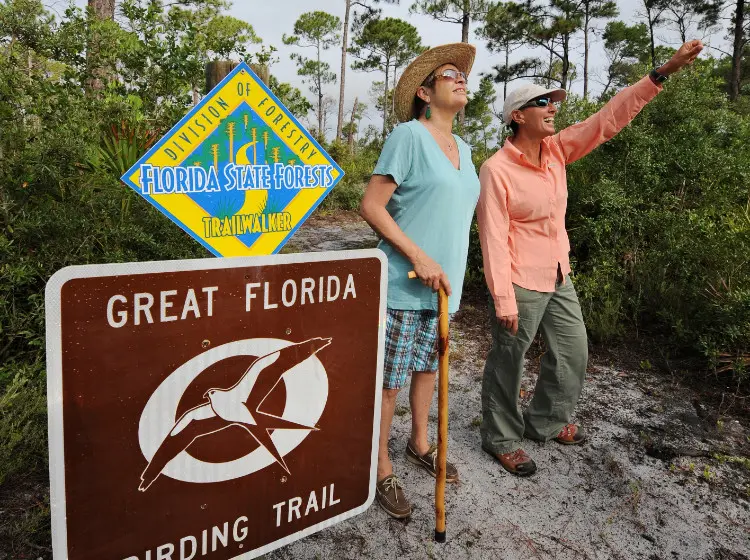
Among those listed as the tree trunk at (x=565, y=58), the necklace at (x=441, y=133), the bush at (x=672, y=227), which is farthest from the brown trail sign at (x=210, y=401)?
the tree trunk at (x=565, y=58)

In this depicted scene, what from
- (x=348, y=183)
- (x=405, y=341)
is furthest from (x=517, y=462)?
(x=348, y=183)

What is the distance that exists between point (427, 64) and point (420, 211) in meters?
0.67

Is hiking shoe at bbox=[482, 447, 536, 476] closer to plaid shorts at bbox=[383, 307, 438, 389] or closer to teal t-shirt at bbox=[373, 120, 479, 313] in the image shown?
→ plaid shorts at bbox=[383, 307, 438, 389]

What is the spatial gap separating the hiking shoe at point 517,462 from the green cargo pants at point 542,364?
1.1 inches

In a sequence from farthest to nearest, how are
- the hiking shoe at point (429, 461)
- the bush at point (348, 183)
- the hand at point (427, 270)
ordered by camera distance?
the bush at point (348, 183)
the hiking shoe at point (429, 461)
the hand at point (427, 270)

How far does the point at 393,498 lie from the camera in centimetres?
231

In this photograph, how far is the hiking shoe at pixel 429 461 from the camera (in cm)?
256

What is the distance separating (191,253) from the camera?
3.88m

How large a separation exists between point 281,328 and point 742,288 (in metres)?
3.58

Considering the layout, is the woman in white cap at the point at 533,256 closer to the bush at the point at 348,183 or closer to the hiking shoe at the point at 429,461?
the hiking shoe at the point at 429,461

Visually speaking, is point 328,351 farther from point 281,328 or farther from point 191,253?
point 191,253

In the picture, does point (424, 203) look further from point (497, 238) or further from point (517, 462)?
point (517, 462)

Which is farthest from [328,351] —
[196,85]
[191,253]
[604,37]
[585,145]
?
[604,37]

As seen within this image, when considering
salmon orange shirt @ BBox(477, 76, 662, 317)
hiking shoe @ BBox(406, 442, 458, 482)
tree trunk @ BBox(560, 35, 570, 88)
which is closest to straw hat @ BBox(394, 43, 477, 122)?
salmon orange shirt @ BBox(477, 76, 662, 317)
